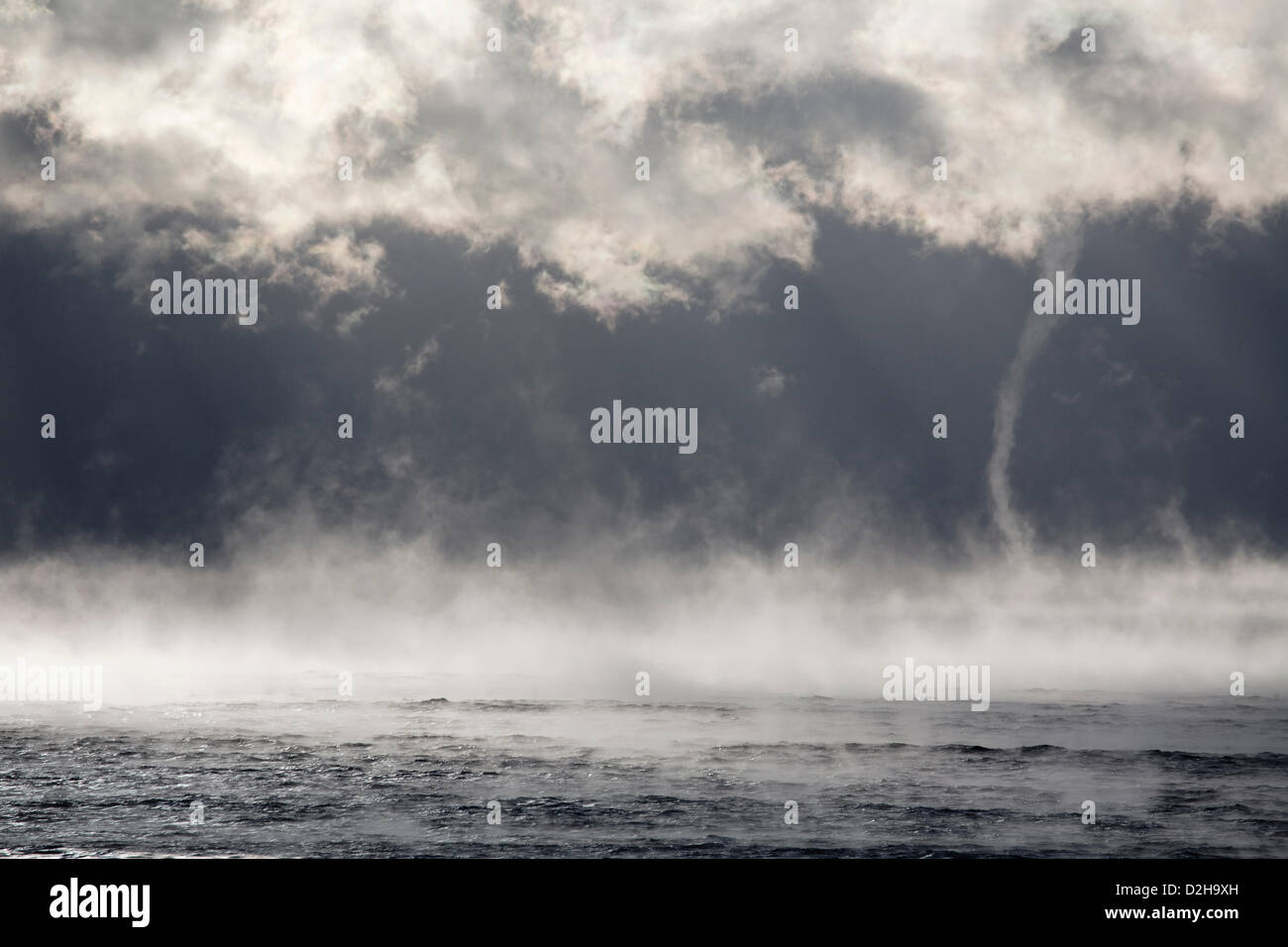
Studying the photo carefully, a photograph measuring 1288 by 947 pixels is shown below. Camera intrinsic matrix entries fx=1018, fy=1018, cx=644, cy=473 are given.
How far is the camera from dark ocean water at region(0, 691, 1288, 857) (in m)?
31.6

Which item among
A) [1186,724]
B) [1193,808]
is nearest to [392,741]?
[1193,808]

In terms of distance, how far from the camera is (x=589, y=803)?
124 feet

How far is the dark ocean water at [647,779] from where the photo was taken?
31.6 metres

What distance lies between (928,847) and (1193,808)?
14.8m

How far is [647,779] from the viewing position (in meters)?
43.8
